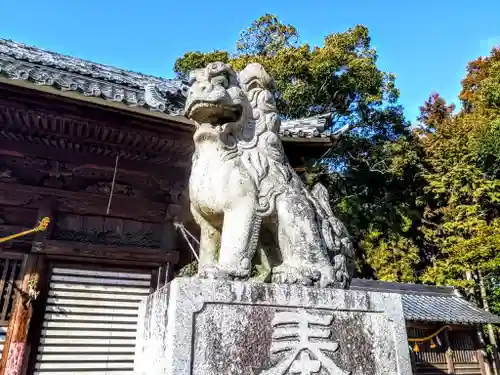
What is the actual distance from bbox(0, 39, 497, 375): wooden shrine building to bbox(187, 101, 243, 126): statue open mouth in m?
2.06

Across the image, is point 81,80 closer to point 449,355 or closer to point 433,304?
point 433,304

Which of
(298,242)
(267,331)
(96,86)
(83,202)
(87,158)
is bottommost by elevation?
(267,331)

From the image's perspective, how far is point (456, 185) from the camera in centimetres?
1588

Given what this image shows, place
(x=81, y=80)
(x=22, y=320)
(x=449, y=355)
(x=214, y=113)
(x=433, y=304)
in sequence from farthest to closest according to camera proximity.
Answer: (x=433, y=304)
(x=449, y=355)
(x=81, y=80)
(x=22, y=320)
(x=214, y=113)

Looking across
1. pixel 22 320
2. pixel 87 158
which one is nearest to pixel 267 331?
pixel 22 320

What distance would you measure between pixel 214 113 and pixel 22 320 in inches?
143

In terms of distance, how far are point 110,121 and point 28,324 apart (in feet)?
8.17

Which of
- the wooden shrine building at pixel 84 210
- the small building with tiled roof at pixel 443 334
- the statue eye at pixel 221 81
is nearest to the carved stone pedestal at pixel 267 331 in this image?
the statue eye at pixel 221 81

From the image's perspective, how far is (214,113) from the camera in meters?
2.43

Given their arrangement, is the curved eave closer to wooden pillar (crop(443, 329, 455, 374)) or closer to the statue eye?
the statue eye

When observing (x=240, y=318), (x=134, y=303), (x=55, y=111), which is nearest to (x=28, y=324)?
(x=134, y=303)

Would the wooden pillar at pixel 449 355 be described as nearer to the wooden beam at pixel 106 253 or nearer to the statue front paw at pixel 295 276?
the wooden beam at pixel 106 253

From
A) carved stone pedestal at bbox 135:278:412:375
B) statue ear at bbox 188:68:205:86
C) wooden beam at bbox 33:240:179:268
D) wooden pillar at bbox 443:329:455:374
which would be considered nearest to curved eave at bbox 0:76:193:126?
wooden beam at bbox 33:240:179:268

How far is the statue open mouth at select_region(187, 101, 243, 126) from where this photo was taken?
237 cm
